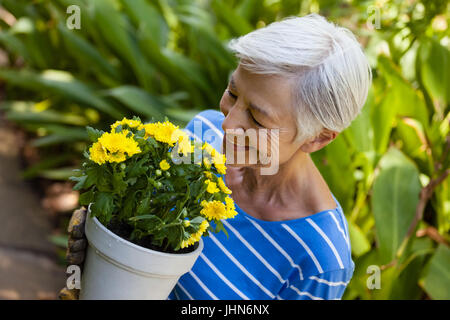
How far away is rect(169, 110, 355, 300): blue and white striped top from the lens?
995 mm

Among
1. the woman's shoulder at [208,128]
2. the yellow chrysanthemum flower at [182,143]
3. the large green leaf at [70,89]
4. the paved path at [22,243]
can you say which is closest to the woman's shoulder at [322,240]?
the woman's shoulder at [208,128]

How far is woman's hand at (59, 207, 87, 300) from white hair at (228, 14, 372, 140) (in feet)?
1.15

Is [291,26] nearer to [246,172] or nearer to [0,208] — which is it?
[246,172]

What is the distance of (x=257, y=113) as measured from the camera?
0.86m

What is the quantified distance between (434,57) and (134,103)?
1248 mm

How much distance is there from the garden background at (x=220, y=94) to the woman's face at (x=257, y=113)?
Answer: 2.58ft

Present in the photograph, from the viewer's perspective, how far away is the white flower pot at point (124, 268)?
0.72 m

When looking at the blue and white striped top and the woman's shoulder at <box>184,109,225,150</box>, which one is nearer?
the blue and white striped top

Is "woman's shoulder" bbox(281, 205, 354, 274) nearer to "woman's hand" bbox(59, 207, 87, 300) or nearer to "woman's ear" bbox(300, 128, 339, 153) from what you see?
"woman's ear" bbox(300, 128, 339, 153)

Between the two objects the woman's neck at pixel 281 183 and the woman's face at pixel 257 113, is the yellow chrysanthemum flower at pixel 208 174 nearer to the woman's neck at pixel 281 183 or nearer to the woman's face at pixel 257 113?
the woman's face at pixel 257 113

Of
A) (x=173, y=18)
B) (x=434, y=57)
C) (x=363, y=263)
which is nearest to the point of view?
(x=363, y=263)

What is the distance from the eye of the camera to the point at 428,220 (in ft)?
6.72

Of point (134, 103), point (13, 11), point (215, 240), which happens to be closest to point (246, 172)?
point (215, 240)

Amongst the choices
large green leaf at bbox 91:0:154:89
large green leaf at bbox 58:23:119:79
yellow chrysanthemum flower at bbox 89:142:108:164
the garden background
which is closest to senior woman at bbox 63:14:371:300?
yellow chrysanthemum flower at bbox 89:142:108:164
